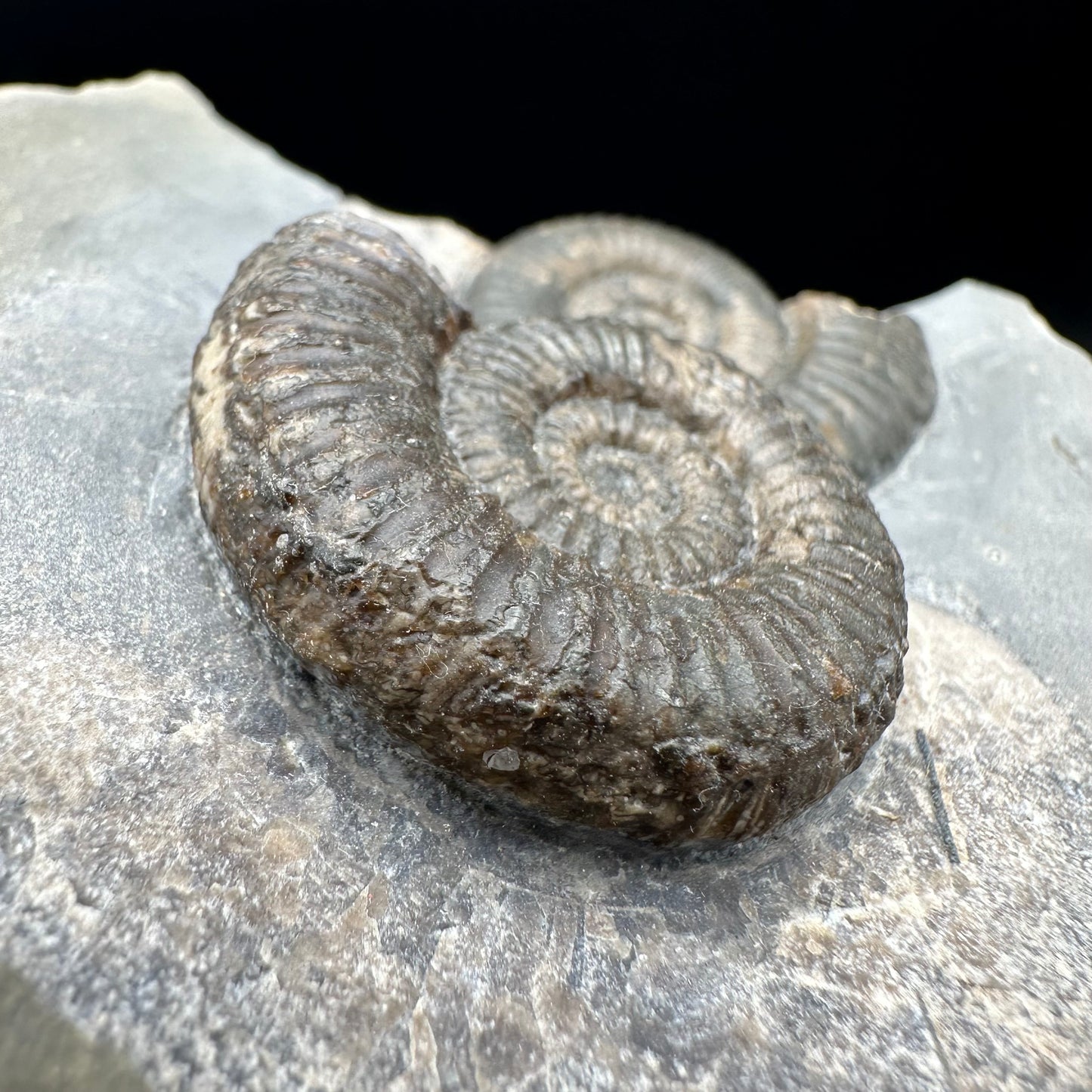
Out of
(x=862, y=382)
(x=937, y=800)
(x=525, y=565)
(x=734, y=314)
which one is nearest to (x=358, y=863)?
(x=525, y=565)

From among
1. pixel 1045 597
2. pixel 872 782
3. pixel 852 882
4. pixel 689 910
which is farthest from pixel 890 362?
pixel 689 910

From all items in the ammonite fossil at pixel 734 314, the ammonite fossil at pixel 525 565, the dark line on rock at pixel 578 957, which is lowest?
the dark line on rock at pixel 578 957

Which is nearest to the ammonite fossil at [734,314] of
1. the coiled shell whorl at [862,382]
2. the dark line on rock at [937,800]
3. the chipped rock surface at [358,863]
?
the coiled shell whorl at [862,382]

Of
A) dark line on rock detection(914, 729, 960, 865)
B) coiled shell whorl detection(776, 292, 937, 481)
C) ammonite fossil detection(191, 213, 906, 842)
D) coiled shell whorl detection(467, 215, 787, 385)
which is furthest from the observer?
coiled shell whorl detection(467, 215, 787, 385)

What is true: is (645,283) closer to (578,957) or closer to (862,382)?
(862,382)

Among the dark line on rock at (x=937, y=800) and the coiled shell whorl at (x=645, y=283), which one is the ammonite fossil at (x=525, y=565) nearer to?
the dark line on rock at (x=937, y=800)

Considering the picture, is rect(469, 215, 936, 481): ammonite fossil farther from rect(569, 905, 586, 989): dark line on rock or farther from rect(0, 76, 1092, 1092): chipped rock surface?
rect(569, 905, 586, 989): dark line on rock

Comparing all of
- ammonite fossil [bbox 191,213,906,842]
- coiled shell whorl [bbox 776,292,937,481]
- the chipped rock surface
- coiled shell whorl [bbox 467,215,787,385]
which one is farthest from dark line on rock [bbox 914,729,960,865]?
coiled shell whorl [bbox 467,215,787,385]
